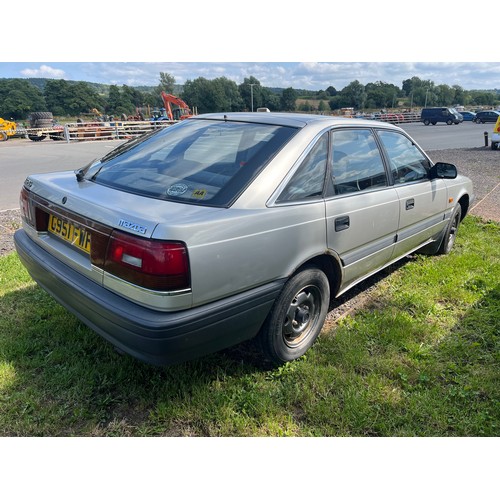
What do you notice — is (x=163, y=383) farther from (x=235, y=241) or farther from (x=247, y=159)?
(x=247, y=159)

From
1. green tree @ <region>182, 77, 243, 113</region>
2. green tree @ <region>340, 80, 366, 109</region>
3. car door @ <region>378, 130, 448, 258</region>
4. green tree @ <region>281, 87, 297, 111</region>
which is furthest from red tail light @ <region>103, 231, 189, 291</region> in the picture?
green tree @ <region>340, 80, 366, 109</region>

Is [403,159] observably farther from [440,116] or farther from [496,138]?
[440,116]

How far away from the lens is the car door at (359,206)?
2.92m

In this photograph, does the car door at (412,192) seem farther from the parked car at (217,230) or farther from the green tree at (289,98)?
the green tree at (289,98)

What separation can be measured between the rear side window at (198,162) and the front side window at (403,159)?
4.25 feet

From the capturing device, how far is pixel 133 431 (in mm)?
2285

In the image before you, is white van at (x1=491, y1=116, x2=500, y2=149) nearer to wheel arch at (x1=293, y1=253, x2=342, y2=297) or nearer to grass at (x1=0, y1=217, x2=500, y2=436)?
grass at (x1=0, y1=217, x2=500, y2=436)

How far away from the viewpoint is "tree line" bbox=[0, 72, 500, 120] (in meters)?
52.8

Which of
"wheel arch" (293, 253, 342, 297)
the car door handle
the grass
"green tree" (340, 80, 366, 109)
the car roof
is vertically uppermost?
"green tree" (340, 80, 366, 109)

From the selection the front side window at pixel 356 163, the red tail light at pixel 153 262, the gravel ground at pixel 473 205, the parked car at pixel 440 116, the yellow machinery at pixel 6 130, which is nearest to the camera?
the red tail light at pixel 153 262

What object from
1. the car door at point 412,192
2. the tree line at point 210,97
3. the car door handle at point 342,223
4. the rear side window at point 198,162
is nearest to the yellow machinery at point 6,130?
the tree line at point 210,97

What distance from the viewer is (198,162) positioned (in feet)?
8.82

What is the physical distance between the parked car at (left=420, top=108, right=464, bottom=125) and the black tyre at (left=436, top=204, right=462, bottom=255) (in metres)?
44.2

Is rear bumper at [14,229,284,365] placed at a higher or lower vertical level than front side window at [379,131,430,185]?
lower
